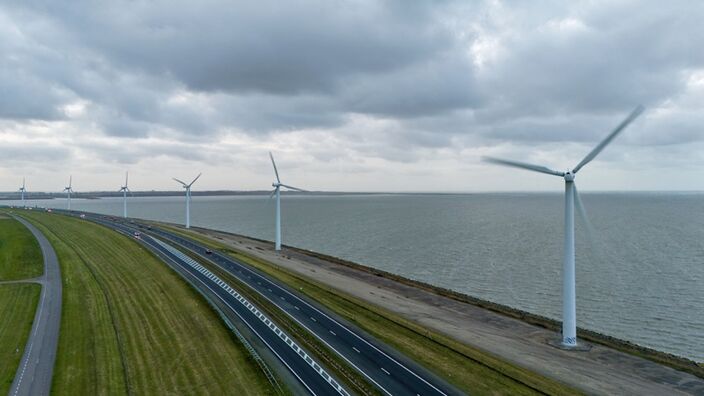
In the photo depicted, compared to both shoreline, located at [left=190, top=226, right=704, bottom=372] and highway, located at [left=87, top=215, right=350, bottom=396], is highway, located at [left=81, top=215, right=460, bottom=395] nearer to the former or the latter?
highway, located at [left=87, top=215, right=350, bottom=396]

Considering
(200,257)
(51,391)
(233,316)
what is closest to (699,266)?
(233,316)

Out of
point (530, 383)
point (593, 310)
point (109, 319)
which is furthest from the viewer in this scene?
point (593, 310)

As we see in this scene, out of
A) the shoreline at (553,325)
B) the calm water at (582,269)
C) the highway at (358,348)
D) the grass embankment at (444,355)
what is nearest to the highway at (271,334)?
the highway at (358,348)

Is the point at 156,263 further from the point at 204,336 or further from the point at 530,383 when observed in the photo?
the point at 530,383

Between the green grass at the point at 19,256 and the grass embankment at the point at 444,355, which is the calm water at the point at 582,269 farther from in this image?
the green grass at the point at 19,256

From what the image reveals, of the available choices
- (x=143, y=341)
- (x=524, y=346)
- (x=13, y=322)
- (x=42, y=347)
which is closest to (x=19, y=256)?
(x=13, y=322)

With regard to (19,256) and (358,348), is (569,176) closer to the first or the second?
(358,348)
